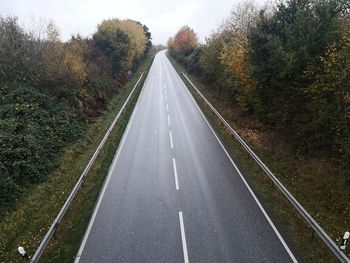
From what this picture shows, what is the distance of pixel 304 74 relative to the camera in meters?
19.1

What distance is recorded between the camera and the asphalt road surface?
10727 mm

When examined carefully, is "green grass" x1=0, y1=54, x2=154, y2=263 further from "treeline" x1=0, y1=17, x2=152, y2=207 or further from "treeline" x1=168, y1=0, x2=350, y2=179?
"treeline" x1=168, y1=0, x2=350, y2=179

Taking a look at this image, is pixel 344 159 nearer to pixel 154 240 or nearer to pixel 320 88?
pixel 320 88

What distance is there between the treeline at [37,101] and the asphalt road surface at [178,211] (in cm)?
399

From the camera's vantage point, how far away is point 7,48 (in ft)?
78.3

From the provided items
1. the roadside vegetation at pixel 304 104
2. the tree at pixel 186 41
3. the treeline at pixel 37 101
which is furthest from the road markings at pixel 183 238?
the tree at pixel 186 41

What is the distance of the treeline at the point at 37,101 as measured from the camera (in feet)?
53.3

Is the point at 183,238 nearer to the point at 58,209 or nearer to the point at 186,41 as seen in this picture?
the point at 58,209

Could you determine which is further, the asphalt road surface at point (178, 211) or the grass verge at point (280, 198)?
the grass verge at point (280, 198)

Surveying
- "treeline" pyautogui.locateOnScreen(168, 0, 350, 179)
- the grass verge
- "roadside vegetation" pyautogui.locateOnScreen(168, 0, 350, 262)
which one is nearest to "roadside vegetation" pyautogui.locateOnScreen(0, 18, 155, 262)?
the grass verge

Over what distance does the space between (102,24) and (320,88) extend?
42.2m

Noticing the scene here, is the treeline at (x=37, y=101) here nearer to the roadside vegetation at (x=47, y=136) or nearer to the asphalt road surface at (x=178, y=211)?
the roadside vegetation at (x=47, y=136)

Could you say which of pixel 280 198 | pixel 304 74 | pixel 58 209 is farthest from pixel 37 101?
pixel 304 74

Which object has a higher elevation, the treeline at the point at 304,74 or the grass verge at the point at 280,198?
the treeline at the point at 304,74
